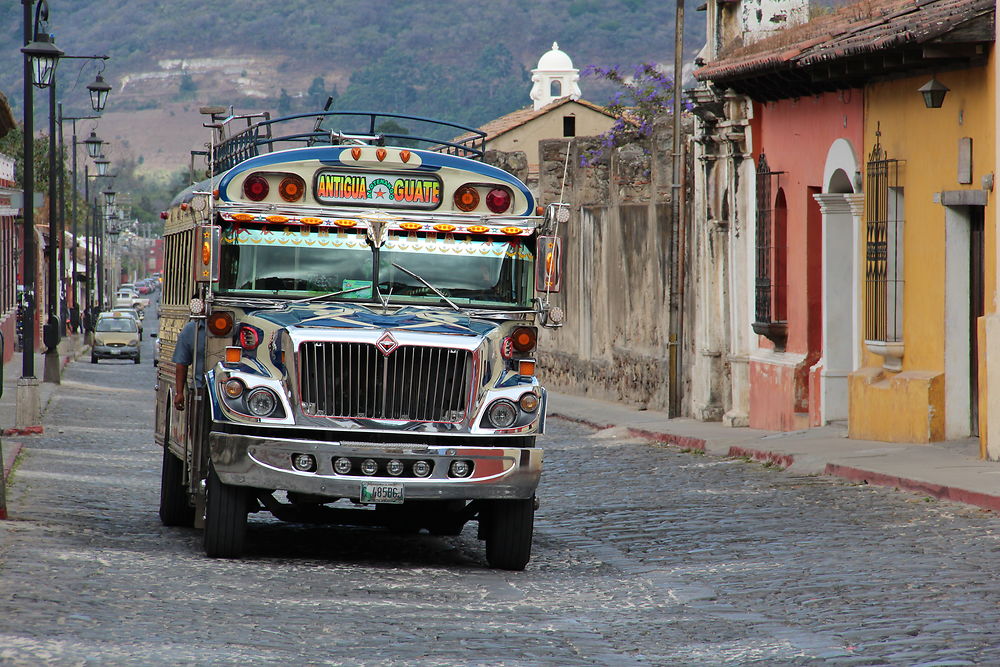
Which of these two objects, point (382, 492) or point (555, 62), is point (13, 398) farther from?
point (555, 62)

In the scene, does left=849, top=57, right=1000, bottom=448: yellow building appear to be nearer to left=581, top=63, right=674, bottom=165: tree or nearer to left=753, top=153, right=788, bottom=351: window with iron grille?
left=753, top=153, right=788, bottom=351: window with iron grille

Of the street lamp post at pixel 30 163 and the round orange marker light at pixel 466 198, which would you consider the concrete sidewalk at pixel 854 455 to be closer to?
the round orange marker light at pixel 466 198

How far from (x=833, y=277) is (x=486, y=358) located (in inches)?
475

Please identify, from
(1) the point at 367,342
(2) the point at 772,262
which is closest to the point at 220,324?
(1) the point at 367,342

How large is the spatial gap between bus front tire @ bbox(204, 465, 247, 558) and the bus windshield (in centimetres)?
141

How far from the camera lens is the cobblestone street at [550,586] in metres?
8.43

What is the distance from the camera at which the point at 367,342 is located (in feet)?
36.1

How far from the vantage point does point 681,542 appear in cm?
1309

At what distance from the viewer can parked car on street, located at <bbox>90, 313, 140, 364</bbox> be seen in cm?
5728

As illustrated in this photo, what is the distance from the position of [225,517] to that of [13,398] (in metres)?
23.3

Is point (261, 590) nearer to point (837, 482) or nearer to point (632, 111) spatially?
point (837, 482)

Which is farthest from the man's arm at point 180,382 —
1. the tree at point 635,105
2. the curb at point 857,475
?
the tree at point 635,105

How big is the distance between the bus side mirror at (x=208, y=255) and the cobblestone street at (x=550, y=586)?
1.92 meters

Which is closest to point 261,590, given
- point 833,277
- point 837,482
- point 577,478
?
point 837,482
